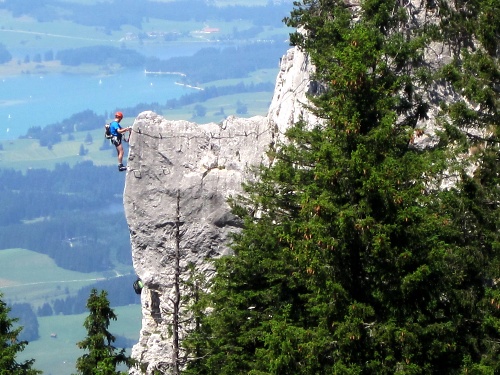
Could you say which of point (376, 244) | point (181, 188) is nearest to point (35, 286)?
point (181, 188)

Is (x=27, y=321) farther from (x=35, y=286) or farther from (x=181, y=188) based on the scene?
(x=181, y=188)

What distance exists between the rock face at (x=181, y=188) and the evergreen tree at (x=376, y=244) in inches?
344

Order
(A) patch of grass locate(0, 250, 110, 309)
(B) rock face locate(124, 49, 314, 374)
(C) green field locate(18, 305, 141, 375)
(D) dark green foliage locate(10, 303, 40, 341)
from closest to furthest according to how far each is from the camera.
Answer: (B) rock face locate(124, 49, 314, 374), (C) green field locate(18, 305, 141, 375), (D) dark green foliage locate(10, 303, 40, 341), (A) patch of grass locate(0, 250, 110, 309)

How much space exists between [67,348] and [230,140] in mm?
119314

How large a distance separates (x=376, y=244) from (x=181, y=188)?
52.2 feet

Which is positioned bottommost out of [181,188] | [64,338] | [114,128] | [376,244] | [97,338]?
[376,244]

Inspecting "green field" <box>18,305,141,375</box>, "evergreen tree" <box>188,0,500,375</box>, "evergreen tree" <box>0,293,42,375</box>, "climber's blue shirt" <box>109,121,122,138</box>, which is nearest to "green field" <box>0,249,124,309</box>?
"green field" <box>18,305,141,375</box>

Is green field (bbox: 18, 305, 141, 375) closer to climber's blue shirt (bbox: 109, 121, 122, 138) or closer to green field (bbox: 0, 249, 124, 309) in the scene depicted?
green field (bbox: 0, 249, 124, 309)

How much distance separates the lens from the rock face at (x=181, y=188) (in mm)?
34719

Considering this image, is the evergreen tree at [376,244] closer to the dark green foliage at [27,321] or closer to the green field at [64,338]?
the green field at [64,338]

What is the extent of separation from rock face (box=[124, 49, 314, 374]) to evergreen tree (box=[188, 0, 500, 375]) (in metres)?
8.73

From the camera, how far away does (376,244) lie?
19.9 m

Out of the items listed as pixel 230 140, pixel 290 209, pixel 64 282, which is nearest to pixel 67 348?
pixel 64 282

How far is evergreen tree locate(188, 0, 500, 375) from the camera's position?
66.3 ft
